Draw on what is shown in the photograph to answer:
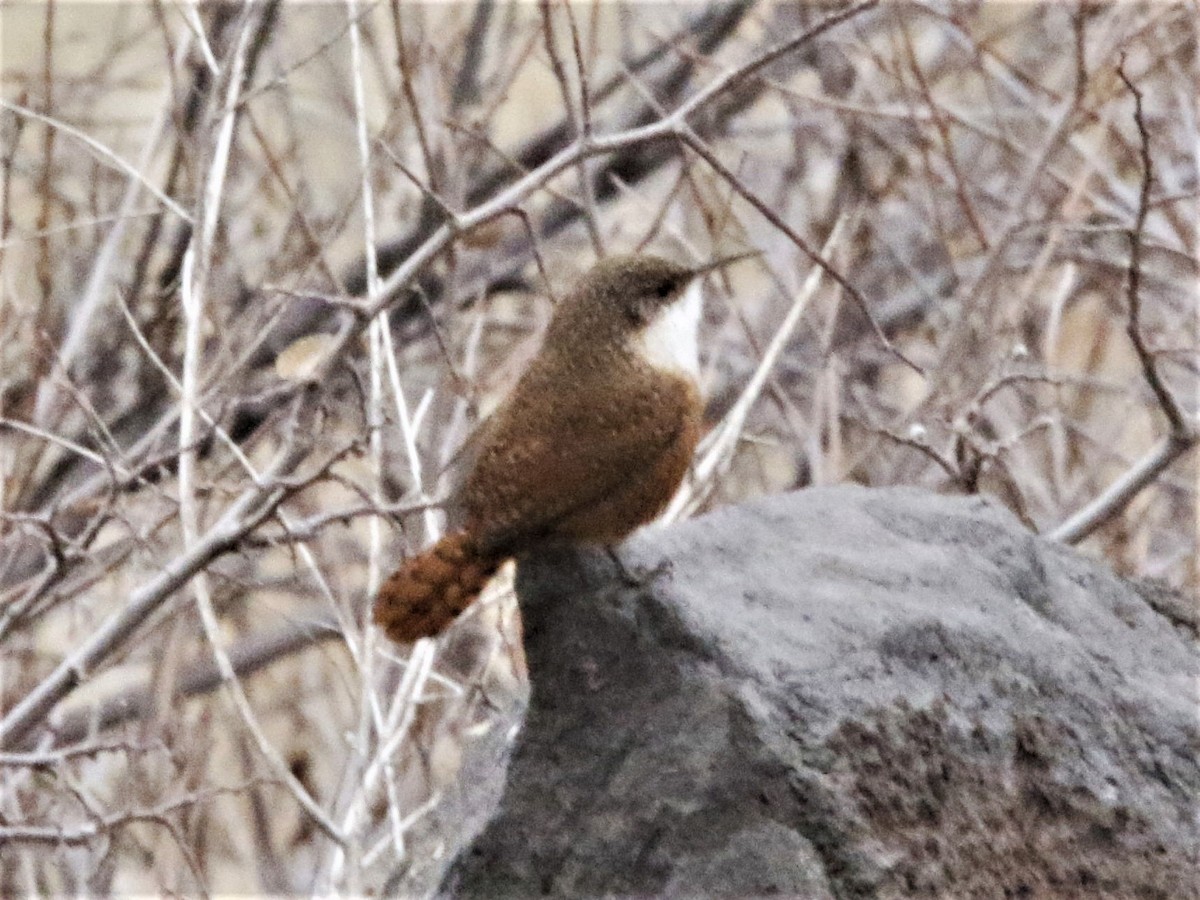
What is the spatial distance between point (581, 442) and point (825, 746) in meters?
0.43

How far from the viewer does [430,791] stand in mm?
2982

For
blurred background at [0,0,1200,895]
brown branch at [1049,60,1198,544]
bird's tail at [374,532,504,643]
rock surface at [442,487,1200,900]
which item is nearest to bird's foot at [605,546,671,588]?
rock surface at [442,487,1200,900]

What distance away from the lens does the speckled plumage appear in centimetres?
189

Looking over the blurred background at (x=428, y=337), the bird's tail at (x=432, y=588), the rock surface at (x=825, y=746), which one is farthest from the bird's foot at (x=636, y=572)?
the blurred background at (x=428, y=337)

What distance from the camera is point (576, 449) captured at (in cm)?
195

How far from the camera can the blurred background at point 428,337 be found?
102 inches

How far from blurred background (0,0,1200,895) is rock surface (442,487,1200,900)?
218 mm

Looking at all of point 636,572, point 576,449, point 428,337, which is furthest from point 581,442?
point 428,337

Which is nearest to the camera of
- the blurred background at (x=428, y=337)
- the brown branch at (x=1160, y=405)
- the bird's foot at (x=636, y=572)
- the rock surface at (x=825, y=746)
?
the rock surface at (x=825, y=746)

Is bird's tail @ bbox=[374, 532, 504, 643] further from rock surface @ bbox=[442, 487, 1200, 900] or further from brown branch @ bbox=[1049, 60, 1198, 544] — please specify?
brown branch @ bbox=[1049, 60, 1198, 544]

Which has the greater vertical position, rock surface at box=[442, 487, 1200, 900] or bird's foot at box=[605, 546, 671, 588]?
bird's foot at box=[605, 546, 671, 588]

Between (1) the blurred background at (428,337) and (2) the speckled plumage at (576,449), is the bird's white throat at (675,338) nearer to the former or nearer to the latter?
(2) the speckled plumage at (576,449)

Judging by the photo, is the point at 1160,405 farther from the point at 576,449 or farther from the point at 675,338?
the point at 576,449

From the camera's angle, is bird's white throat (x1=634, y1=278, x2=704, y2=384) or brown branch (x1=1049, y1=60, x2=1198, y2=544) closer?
bird's white throat (x1=634, y1=278, x2=704, y2=384)
